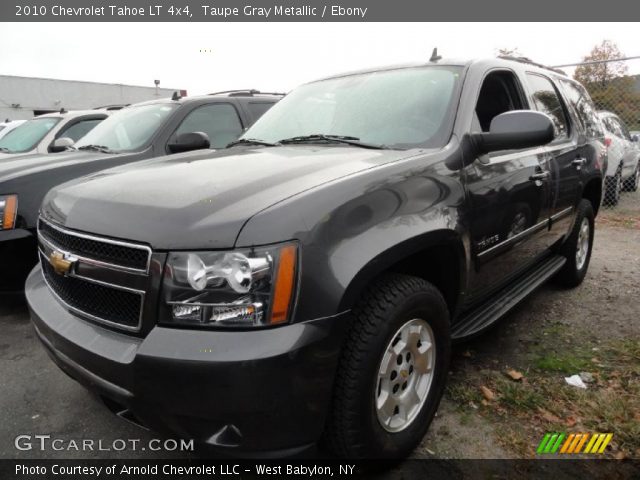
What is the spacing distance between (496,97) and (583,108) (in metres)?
1.73

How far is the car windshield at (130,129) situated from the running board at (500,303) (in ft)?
11.6

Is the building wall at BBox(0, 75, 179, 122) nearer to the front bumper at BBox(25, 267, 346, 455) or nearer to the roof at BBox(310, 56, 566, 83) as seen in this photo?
the roof at BBox(310, 56, 566, 83)

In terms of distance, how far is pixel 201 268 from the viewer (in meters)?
1.56

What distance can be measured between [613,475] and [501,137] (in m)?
1.62

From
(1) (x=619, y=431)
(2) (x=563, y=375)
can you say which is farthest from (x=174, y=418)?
(2) (x=563, y=375)

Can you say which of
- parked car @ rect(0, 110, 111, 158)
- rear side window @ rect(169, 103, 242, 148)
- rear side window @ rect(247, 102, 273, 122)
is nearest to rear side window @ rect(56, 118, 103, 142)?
parked car @ rect(0, 110, 111, 158)

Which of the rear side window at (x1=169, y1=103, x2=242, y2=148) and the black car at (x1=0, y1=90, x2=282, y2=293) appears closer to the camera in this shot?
the black car at (x1=0, y1=90, x2=282, y2=293)

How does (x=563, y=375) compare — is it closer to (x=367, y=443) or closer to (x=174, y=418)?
(x=367, y=443)

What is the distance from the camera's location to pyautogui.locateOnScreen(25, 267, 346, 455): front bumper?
1499 millimetres

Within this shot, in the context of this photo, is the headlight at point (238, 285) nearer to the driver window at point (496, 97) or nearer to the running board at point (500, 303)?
the running board at point (500, 303)

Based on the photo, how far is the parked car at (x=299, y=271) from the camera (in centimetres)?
155

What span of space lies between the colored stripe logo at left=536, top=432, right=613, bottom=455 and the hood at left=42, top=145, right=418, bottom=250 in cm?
152

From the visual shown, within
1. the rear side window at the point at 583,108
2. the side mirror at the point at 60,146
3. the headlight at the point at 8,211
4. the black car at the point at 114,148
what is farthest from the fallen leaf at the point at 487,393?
the side mirror at the point at 60,146

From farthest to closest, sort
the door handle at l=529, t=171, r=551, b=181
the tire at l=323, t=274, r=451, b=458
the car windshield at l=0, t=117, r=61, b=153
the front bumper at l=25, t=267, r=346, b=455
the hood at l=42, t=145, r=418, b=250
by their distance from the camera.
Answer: the car windshield at l=0, t=117, r=61, b=153
the door handle at l=529, t=171, r=551, b=181
the tire at l=323, t=274, r=451, b=458
the hood at l=42, t=145, r=418, b=250
the front bumper at l=25, t=267, r=346, b=455
